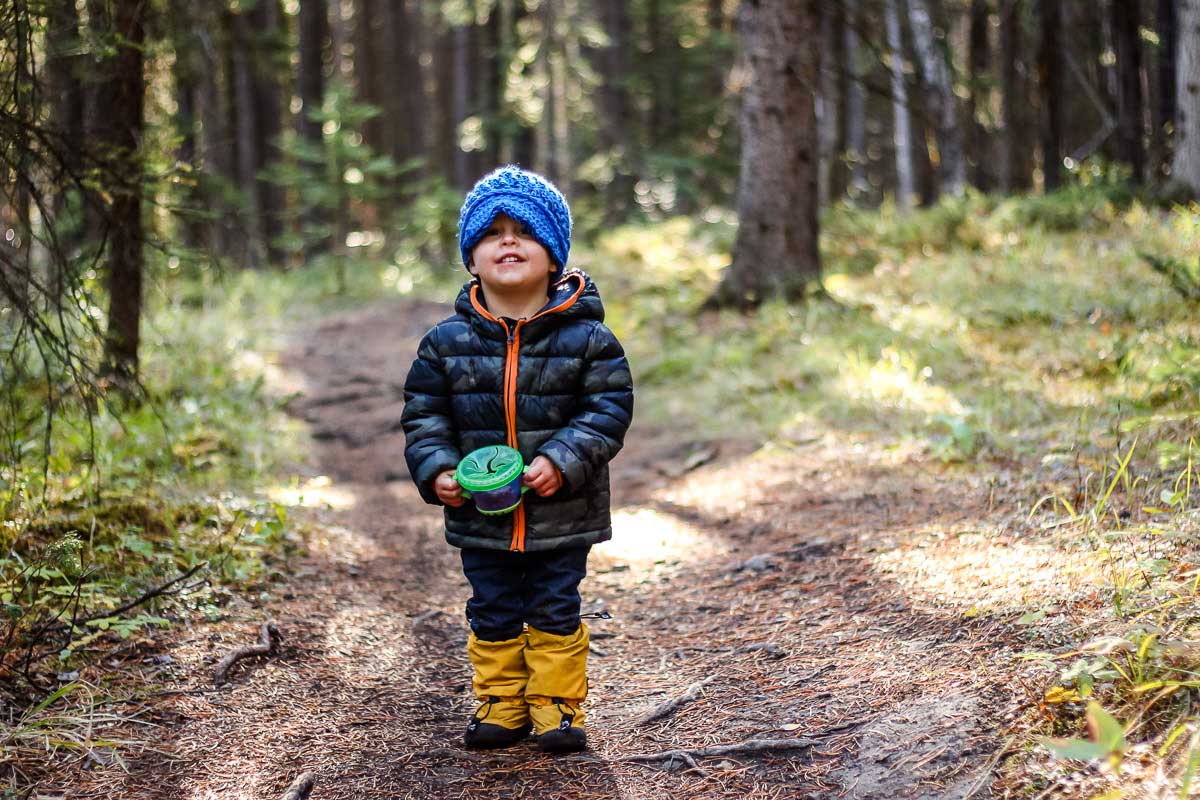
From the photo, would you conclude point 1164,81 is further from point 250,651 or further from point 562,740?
point 250,651

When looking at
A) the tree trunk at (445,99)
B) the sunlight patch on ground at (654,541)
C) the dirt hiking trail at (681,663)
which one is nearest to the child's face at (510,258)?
the dirt hiking trail at (681,663)

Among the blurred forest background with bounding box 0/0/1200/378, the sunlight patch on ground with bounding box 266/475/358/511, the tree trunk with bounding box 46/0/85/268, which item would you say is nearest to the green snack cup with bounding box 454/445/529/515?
the blurred forest background with bounding box 0/0/1200/378

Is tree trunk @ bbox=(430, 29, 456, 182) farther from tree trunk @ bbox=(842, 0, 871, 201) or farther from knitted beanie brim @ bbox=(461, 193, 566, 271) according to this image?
knitted beanie brim @ bbox=(461, 193, 566, 271)

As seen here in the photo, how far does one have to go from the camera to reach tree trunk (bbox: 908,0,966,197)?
1742cm

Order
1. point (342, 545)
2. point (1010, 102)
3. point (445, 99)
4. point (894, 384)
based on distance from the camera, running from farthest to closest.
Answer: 1. point (445, 99)
2. point (1010, 102)
3. point (894, 384)
4. point (342, 545)

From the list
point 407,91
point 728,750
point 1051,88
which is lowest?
point 728,750

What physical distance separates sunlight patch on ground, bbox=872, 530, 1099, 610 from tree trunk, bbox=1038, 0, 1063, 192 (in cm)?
1325

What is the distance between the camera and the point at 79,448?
240 inches

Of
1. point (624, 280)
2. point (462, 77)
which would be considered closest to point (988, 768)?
point (624, 280)

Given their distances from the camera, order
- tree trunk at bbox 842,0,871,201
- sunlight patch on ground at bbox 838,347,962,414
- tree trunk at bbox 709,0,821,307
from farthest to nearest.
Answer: tree trunk at bbox 842,0,871,201, tree trunk at bbox 709,0,821,307, sunlight patch on ground at bbox 838,347,962,414

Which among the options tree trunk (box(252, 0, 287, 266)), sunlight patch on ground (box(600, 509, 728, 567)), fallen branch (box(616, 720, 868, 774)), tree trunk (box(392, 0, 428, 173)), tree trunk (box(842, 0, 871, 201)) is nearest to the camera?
fallen branch (box(616, 720, 868, 774))

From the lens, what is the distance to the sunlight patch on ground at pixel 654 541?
19.2ft

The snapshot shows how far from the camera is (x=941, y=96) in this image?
17406 mm

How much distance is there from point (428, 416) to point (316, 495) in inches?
141
